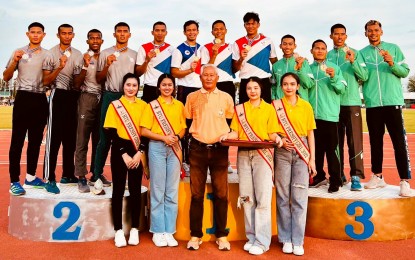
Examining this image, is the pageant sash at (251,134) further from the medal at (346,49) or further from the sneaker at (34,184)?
the sneaker at (34,184)

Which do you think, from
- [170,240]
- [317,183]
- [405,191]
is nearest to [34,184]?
[170,240]

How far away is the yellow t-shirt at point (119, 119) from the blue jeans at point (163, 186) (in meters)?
0.30

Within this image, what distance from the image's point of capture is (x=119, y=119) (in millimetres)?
4555

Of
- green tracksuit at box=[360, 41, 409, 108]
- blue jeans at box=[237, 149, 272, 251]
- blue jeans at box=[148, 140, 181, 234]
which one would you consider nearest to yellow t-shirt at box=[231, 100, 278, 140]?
blue jeans at box=[237, 149, 272, 251]

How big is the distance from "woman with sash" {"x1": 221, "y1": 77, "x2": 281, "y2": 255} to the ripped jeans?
12cm

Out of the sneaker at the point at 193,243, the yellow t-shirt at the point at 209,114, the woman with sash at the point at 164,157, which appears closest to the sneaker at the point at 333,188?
the yellow t-shirt at the point at 209,114

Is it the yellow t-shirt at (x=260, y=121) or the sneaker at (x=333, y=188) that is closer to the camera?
the yellow t-shirt at (x=260, y=121)

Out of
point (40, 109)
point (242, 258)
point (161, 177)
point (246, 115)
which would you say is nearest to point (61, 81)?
point (40, 109)

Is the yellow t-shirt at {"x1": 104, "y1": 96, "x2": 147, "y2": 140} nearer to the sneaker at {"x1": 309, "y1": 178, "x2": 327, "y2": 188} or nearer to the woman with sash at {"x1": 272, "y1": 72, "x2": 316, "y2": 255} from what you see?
the woman with sash at {"x1": 272, "y1": 72, "x2": 316, "y2": 255}

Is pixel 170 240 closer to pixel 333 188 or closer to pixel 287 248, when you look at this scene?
pixel 287 248

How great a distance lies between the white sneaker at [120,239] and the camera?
452 centimetres

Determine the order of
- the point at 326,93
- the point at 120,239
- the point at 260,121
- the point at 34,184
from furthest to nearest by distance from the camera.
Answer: the point at 34,184
the point at 326,93
the point at 120,239
the point at 260,121

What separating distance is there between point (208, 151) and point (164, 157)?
53 cm

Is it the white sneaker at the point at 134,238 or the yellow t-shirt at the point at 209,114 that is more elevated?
the yellow t-shirt at the point at 209,114
